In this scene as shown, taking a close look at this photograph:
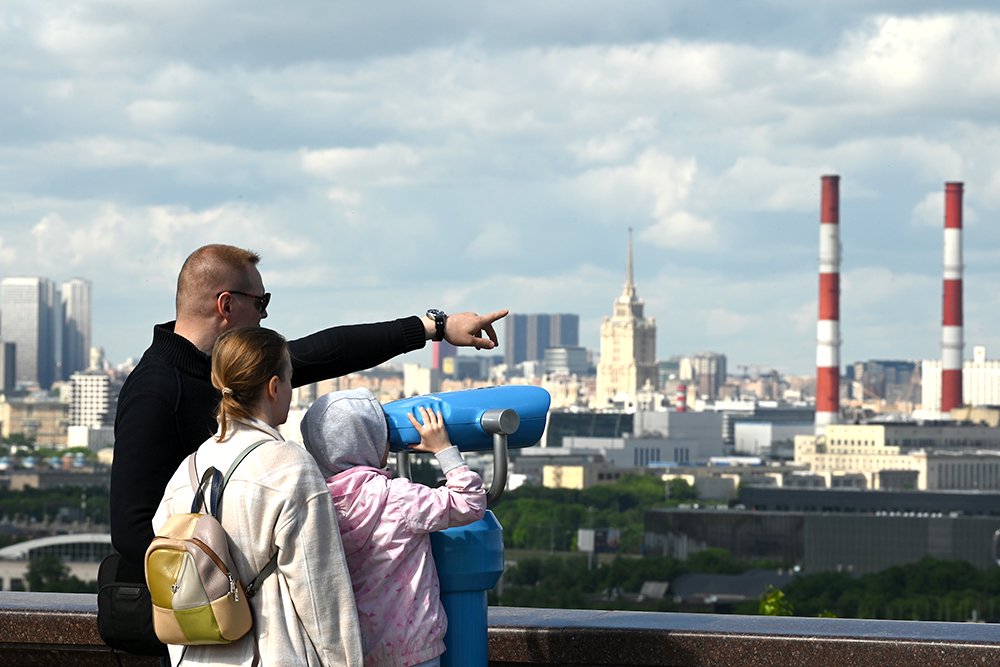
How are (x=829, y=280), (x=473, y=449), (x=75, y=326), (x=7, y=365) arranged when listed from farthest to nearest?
(x=75, y=326), (x=7, y=365), (x=829, y=280), (x=473, y=449)

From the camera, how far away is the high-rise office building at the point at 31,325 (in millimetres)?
143750

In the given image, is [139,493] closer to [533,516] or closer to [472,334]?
[472,334]

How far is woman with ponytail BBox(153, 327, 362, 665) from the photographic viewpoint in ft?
8.80

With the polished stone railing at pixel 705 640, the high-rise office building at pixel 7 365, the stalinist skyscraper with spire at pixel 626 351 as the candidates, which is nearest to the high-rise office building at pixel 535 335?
the high-rise office building at pixel 7 365

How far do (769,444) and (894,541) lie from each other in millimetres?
49395

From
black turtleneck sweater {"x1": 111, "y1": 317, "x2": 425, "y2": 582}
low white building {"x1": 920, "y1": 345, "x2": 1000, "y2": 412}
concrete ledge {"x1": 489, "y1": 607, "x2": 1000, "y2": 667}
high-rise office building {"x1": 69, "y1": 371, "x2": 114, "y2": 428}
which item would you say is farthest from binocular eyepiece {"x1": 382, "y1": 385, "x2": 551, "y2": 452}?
low white building {"x1": 920, "y1": 345, "x2": 1000, "y2": 412}

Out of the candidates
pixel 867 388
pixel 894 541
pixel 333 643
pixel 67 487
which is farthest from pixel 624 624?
pixel 867 388

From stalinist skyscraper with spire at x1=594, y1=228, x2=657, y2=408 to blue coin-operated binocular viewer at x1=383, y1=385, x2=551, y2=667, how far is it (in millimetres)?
102273

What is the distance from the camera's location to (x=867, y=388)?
5037 inches

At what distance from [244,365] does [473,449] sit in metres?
0.39

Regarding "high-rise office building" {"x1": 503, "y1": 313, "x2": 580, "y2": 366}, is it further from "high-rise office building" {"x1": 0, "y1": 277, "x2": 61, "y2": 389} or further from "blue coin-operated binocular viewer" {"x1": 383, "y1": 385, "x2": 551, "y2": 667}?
"blue coin-operated binocular viewer" {"x1": 383, "y1": 385, "x2": 551, "y2": 667}

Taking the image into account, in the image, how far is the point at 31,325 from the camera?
14375cm

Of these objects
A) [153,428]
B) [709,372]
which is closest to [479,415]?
[153,428]

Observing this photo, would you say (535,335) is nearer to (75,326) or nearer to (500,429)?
(75,326)
